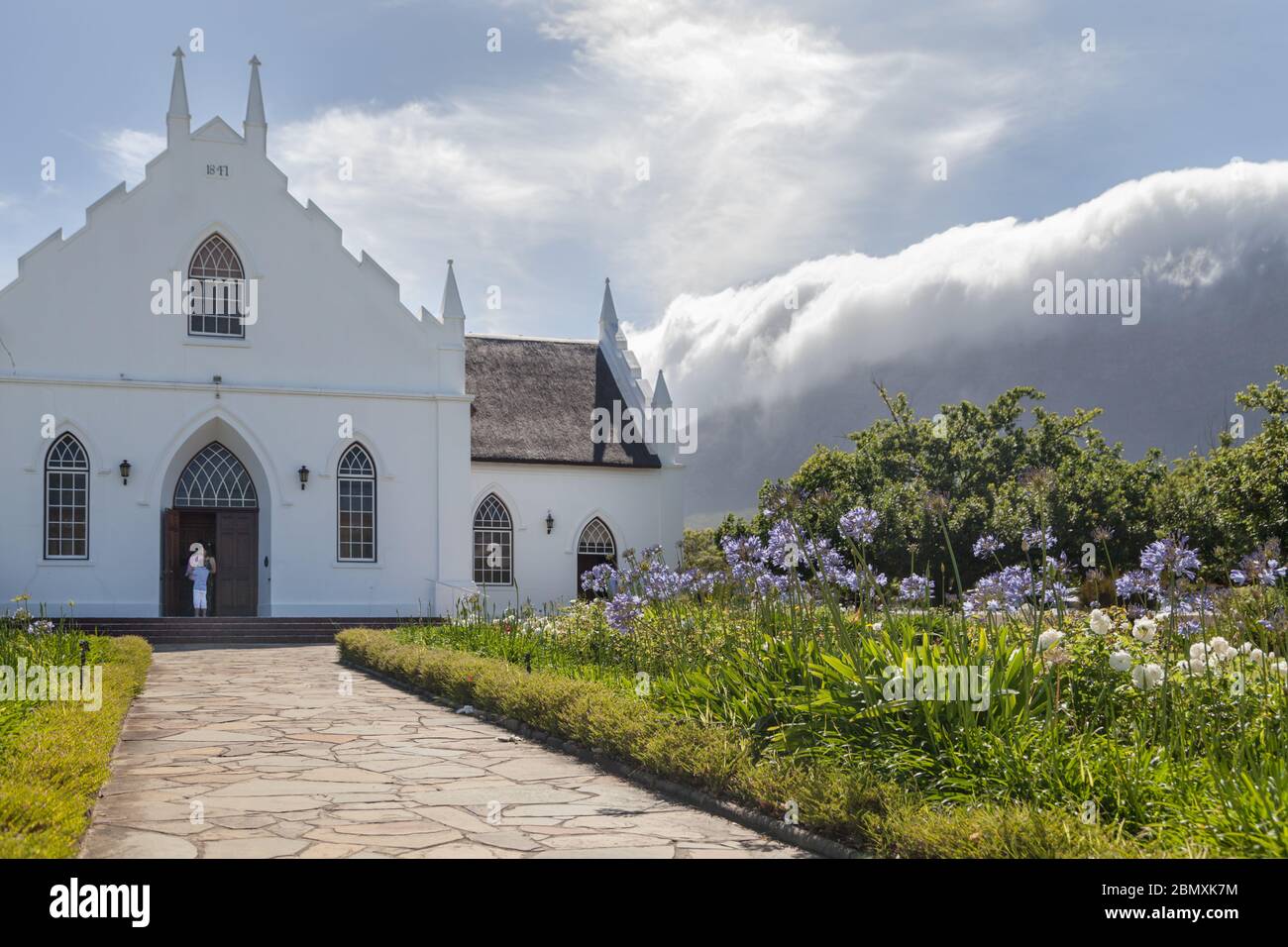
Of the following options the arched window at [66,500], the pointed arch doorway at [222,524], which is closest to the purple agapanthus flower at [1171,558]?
the pointed arch doorway at [222,524]

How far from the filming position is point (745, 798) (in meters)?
7.61

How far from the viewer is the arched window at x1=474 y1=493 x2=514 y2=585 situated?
31.7 m

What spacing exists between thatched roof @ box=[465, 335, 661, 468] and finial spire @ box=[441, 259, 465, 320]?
3.40 m

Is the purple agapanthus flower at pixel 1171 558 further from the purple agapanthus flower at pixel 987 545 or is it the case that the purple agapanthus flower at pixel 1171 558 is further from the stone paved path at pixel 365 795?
the stone paved path at pixel 365 795

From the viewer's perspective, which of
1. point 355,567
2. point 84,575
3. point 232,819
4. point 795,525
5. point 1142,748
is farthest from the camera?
point 355,567

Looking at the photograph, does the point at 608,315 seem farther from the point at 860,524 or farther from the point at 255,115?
the point at 860,524

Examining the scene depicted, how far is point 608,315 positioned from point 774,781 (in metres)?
31.0

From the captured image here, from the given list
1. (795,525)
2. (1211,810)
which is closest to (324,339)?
(795,525)

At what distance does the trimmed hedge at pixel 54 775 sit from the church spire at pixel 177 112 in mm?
19461

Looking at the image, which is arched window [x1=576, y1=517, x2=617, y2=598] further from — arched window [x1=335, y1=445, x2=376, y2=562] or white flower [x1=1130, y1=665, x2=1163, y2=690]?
white flower [x1=1130, y1=665, x2=1163, y2=690]

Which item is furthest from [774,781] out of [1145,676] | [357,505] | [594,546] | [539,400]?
[539,400]

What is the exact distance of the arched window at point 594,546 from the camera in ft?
108

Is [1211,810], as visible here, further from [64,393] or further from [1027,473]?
[64,393]
